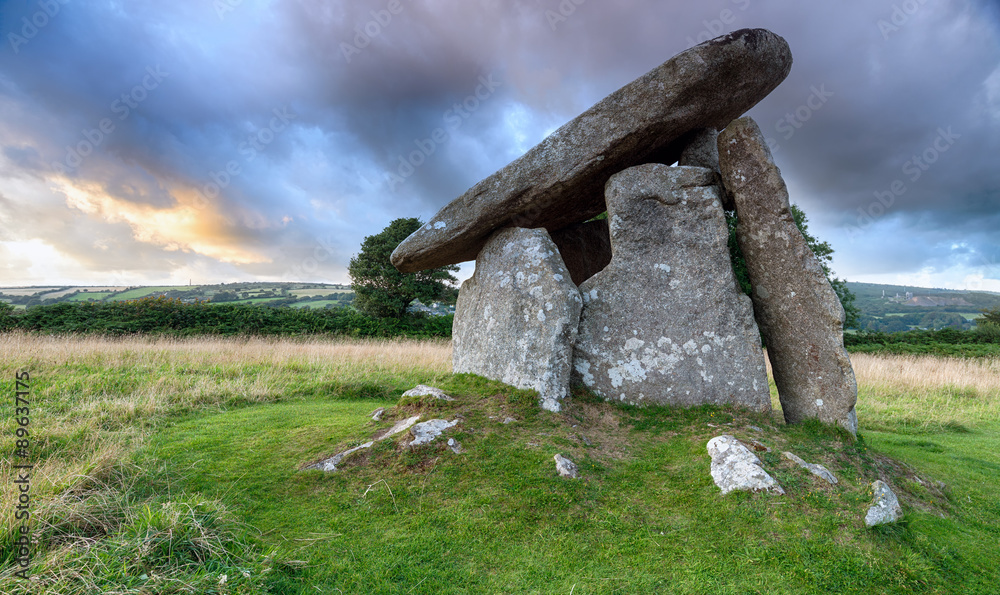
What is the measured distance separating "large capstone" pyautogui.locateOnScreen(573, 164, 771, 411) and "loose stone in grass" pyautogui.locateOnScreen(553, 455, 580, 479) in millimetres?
2075

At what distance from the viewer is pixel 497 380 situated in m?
7.07

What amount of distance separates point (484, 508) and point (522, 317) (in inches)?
125

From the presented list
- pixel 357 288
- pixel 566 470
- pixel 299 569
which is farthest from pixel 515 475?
pixel 357 288

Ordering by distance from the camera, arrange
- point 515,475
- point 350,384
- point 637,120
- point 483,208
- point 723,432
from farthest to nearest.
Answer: point 350,384, point 483,208, point 637,120, point 723,432, point 515,475

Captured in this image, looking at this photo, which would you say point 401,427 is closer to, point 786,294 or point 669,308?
point 669,308

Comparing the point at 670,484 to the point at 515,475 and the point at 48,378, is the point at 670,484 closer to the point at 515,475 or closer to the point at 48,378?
the point at 515,475

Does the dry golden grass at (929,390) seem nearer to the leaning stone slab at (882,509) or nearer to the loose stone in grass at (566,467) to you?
the leaning stone slab at (882,509)

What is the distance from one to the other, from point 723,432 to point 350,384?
8081 millimetres

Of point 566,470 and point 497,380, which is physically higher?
point 497,380

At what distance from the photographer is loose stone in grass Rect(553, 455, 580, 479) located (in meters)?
4.79

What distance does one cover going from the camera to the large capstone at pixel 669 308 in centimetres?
664

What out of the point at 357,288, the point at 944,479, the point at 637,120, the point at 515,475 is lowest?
the point at 944,479

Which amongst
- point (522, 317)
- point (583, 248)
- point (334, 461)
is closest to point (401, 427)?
point (334, 461)

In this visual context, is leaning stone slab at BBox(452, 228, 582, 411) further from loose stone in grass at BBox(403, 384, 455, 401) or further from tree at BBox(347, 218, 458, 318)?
tree at BBox(347, 218, 458, 318)
